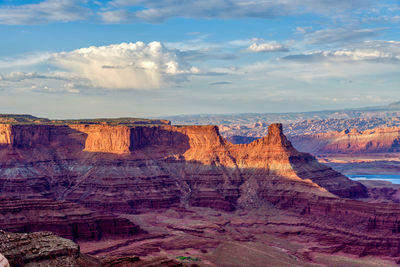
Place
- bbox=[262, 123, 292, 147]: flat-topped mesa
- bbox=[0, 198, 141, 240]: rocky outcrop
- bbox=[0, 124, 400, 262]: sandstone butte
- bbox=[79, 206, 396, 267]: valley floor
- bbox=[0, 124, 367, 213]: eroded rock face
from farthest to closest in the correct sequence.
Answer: bbox=[262, 123, 292, 147]: flat-topped mesa < bbox=[0, 124, 367, 213]: eroded rock face < bbox=[0, 124, 400, 262]: sandstone butte < bbox=[0, 198, 141, 240]: rocky outcrop < bbox=[79, 206, 396, 267]: valley floor

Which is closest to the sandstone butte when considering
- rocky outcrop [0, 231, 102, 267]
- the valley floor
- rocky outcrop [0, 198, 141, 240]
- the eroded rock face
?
the eroded rock face

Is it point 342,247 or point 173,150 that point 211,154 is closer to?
point 173,150

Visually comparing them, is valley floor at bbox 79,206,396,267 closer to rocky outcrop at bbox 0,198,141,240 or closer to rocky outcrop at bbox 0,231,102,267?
rocky outcrop at bbox 0,198,141,240

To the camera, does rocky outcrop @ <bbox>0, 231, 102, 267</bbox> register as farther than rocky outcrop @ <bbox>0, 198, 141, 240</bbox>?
No

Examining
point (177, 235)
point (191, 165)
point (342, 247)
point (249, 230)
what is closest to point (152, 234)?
point (177, 235)

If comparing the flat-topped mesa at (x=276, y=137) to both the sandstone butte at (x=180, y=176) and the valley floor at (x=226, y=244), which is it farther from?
the valley floor at (x=226, y=244)

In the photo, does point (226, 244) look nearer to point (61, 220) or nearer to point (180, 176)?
point (61, 220)
